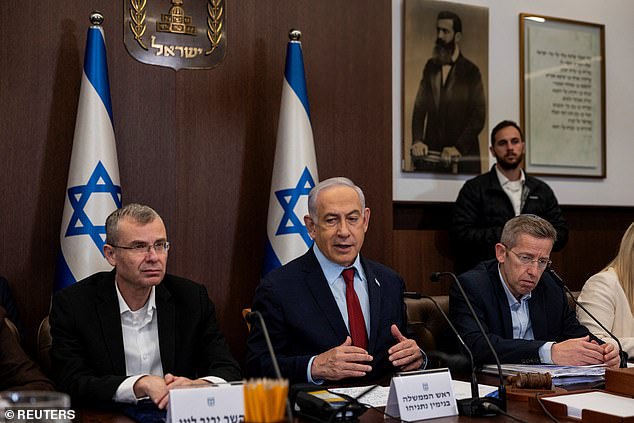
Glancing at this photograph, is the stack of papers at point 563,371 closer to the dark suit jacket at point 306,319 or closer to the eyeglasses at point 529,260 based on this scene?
the dark suit jacket at point 306,319

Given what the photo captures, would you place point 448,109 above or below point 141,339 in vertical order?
above

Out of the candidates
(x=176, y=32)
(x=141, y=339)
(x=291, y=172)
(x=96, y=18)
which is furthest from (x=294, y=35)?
(x=141, y=339)

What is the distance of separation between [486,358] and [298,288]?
29.1 inches

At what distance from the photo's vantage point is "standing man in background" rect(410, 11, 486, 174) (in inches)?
208

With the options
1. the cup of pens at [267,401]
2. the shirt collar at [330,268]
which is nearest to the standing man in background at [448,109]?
the shirt collar at [330,268]

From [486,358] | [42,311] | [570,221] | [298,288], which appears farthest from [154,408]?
[570,221]

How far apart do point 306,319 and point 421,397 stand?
33.5 inches

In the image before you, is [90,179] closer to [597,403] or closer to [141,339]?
[141,339]

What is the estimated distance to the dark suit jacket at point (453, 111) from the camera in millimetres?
5297

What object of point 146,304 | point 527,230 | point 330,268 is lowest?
point 146,304

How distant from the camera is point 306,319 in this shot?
2.73 m

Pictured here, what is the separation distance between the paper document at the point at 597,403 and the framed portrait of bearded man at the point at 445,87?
3.19 m

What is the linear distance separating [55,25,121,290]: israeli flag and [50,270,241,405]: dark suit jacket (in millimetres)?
859

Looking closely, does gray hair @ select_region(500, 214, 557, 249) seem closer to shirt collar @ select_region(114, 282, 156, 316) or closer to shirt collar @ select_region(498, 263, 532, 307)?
shirt collar @ select_region(498, 263, 532, 307)
